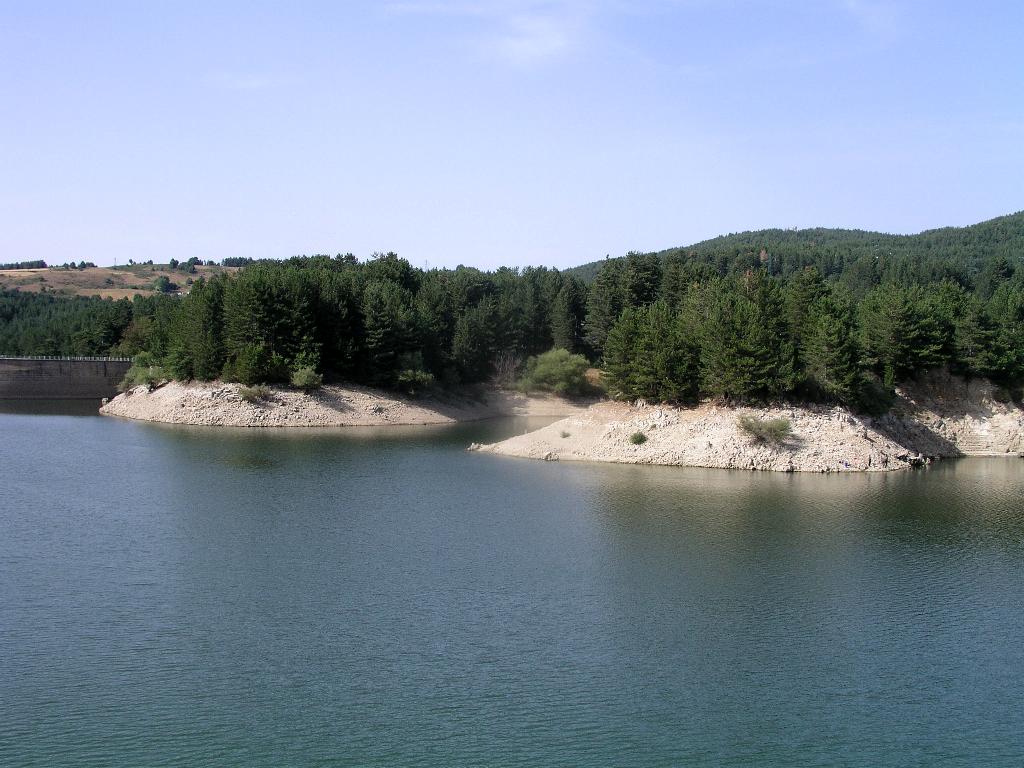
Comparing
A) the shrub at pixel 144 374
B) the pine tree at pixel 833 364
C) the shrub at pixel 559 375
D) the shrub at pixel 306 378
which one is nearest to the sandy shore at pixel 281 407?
the shrub at pixel 306 378

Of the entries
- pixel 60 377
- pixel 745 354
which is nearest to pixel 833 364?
pixel 745 354

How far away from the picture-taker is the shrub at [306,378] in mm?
68312

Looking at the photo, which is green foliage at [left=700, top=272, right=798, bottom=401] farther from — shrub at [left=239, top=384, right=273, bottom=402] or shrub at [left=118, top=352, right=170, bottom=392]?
shrub at [left=118, top=352, right=170, bottom=392]

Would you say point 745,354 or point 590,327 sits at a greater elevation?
point 590,327

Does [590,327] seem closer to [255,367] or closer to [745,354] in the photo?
[255,367]

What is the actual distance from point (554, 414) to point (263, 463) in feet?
117

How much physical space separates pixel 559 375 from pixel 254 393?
86.4ft

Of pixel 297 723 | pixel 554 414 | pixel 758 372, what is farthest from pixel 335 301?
pixel 297 723

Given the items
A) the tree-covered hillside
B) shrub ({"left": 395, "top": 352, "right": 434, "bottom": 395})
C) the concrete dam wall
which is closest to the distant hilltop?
the tree-covered hillside

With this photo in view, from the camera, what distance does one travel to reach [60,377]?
284 ft

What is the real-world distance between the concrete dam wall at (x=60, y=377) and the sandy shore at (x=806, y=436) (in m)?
48.4

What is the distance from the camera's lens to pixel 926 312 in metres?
58.8

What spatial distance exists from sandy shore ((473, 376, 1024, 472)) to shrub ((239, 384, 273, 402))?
2059 cm

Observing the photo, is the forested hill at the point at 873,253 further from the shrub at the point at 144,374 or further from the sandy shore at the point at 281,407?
the shrub at the point at 144,374
